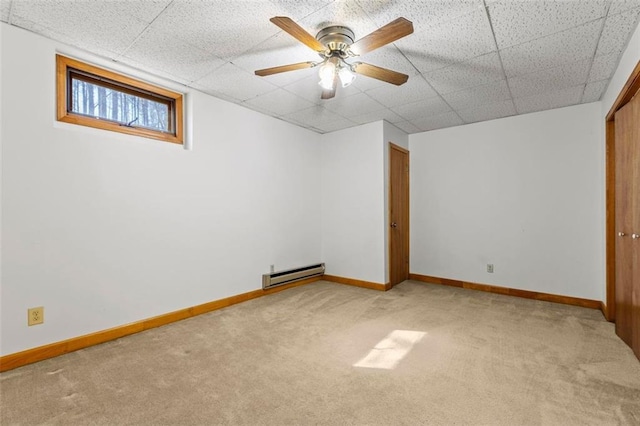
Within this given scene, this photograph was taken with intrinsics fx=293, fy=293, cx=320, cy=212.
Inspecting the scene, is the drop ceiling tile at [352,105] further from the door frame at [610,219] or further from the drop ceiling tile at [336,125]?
the door frame at [610,219]

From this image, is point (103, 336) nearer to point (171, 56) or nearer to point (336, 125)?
point (171, 56)

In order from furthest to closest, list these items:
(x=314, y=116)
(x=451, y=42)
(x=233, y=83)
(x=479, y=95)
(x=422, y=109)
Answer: (x=314, y=116) → (x=422, y=109) → (x=479, y=95) → (x=233, y=83) → (x=451, y=42)

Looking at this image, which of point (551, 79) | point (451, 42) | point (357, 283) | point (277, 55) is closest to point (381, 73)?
point (451, 42)

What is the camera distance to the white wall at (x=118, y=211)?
2.14 meters

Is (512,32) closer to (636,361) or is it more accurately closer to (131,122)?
(636,361)

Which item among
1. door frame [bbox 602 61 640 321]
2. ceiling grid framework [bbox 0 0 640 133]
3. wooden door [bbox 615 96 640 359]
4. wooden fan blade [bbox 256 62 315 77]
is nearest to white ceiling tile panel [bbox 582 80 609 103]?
ceiling grid framework [bbox 0 0 640 133]

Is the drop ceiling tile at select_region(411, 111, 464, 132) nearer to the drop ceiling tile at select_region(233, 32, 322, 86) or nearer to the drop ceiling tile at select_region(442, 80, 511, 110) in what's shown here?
the drop ceiling tile at select_region(442, 80, 511, 110)

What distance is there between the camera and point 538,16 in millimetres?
1935

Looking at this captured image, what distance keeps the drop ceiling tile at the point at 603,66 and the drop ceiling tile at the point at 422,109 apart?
1300mm

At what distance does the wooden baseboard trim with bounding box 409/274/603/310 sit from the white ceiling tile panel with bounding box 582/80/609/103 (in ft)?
7.61

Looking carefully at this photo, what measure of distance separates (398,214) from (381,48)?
2710mm

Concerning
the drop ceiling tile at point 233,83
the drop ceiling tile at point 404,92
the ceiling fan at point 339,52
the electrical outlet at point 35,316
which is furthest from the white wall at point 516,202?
the electrical outlet at point 35,316

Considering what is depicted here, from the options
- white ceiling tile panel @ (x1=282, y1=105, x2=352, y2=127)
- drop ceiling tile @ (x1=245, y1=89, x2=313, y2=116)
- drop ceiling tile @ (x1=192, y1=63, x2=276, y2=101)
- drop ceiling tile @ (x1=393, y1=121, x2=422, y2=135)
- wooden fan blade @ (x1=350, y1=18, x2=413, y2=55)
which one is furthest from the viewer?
drop ceiling tile @ (x1=393, y1=121, x2=422, y2=135)

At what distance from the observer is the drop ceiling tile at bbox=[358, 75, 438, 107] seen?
2979 mm
